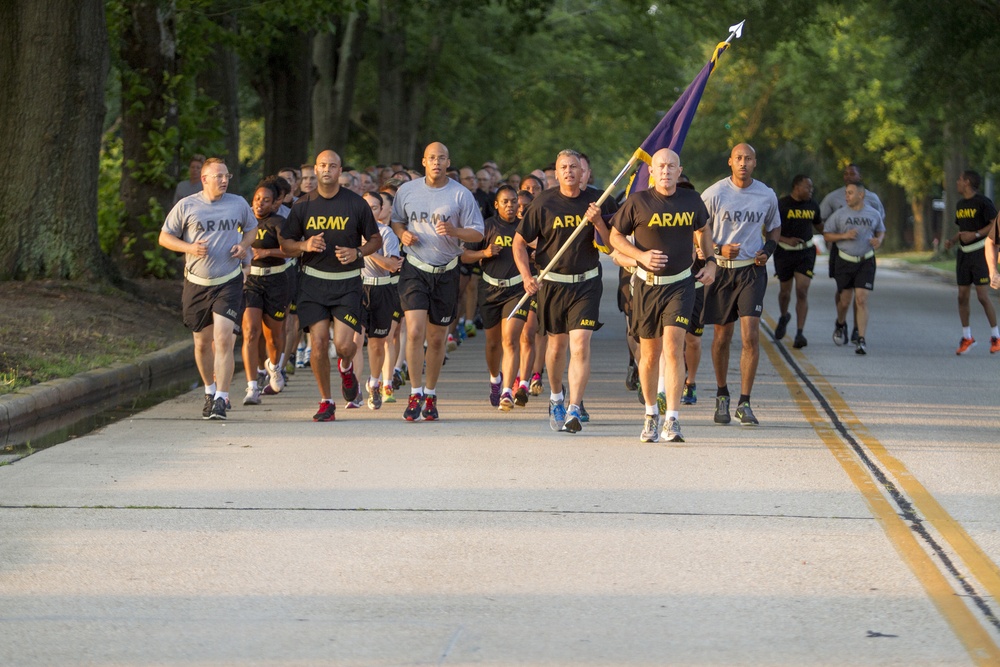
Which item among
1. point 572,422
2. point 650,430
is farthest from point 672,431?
point 572,422

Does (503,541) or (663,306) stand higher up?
(663,306)

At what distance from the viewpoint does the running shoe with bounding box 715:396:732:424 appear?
12.0 metres

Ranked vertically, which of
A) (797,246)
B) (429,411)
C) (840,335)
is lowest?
(840,335)

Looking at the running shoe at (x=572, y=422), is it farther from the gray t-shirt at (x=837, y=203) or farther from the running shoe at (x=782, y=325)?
the running shoe at (x=782, y=325)

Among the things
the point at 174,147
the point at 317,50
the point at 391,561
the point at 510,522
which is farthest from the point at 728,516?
the point at 317,50

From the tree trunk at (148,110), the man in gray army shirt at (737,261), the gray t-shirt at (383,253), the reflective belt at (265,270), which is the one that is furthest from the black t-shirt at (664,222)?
the tree trunk at (148,110)

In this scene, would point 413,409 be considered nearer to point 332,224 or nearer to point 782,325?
point 332,224

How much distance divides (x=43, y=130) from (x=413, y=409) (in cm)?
772

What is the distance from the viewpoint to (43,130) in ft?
58.5

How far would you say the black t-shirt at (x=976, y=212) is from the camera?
58.7ft

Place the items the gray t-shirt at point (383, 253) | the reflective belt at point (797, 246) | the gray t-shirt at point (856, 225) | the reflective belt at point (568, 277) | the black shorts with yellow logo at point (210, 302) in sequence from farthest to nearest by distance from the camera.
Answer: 1. the reflective belt at point (797, 246)
2. the gray t-shirt at point (856, 225)
3. the gray t-shirt at point (383, 253)
4. the black shorts with yellow logo at point (210, 302)
5. the reflective belt at point (568, 277)

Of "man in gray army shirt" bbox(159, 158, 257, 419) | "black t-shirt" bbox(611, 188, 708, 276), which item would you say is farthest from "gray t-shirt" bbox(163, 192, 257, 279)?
"black t-shirt" bbox(611, 188, 708, 276)

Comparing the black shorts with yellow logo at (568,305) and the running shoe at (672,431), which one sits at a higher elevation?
the black shorts with yellow logo at (568,305)

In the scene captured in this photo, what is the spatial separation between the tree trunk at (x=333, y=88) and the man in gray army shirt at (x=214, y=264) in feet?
→ 63.7
